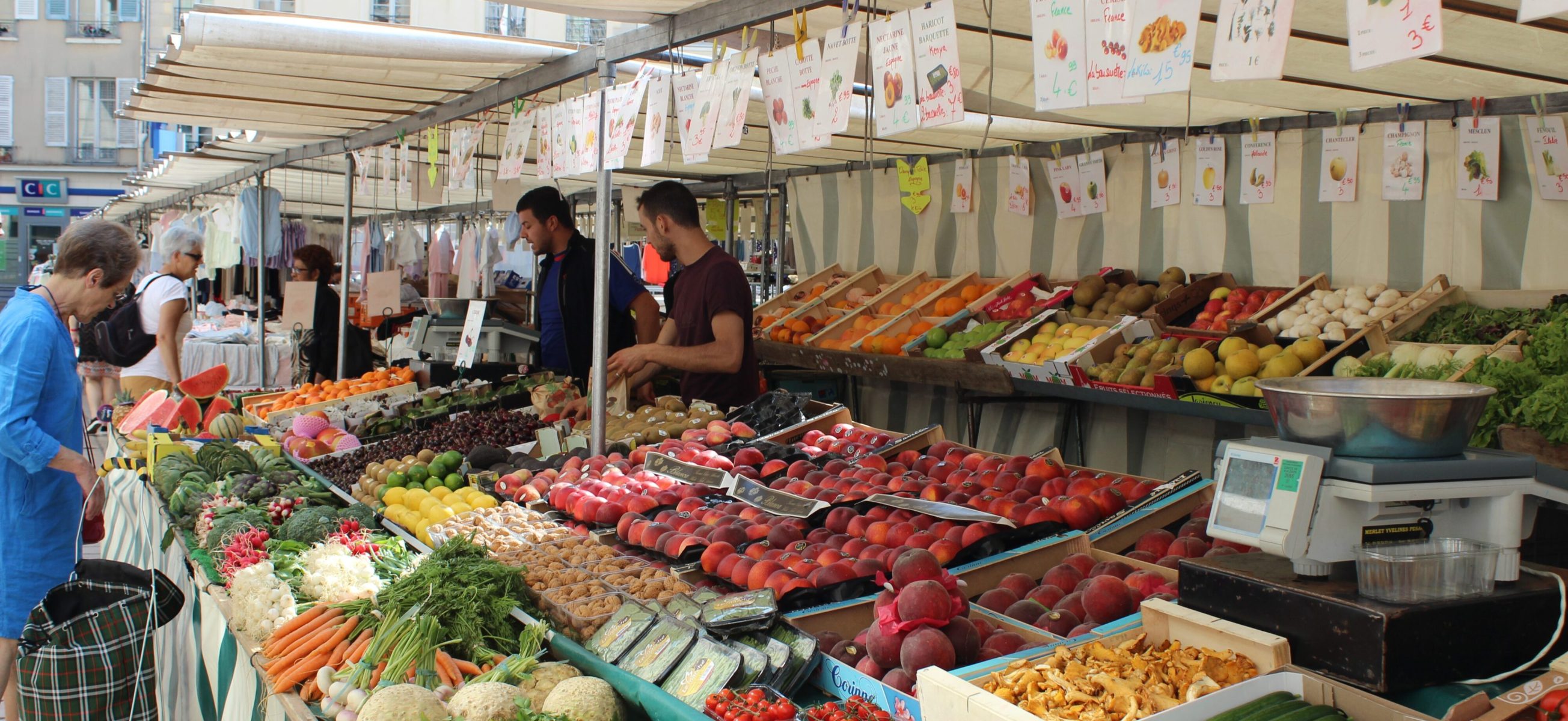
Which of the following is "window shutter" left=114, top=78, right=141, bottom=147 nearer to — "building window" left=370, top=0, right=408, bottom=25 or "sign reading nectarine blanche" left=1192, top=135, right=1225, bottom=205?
"building window" left=370, top=0, right=408, bottom=25

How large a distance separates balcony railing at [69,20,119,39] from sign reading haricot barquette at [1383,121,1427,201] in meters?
35.0

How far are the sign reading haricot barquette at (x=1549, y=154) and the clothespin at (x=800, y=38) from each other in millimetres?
3370

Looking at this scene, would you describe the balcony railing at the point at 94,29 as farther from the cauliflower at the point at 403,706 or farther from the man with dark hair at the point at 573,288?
the cauliflower at the point at 403,706

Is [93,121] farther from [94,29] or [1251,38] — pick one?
[1251,38]

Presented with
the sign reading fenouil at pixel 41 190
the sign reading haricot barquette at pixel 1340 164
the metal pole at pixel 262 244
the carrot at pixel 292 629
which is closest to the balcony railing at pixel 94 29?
the sign reading fenouil at pixel 41 190

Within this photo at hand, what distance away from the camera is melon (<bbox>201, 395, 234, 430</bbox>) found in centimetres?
664

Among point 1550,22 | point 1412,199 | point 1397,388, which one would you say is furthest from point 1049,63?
point 1412,199

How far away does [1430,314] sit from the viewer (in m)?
4.90

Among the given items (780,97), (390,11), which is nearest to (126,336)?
(780,97)

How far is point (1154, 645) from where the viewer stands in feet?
6.91

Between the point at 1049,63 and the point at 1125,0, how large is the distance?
0.76ft

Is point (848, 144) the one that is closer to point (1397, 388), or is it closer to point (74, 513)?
point (74, 513)

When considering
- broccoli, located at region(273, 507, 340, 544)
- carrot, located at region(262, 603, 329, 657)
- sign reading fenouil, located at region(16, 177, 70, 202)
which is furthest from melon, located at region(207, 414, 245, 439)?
sign reading fenouil, located at region(16, 177, 70, 202)

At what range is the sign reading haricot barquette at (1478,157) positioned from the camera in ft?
15.5
